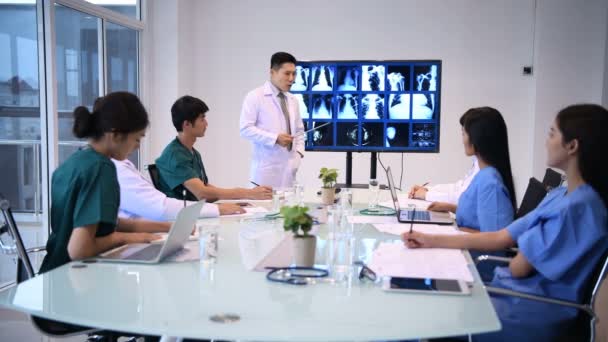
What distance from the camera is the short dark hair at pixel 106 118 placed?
187 cm

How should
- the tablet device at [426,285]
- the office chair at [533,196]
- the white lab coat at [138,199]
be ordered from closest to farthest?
the tablet device at [426,285]
the white lab coat at [138,199]
the office chair at [533,196]

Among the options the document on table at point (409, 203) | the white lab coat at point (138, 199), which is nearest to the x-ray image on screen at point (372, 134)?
the document on table at point (409, 203)

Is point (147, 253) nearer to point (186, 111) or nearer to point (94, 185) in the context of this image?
point (94, 185)

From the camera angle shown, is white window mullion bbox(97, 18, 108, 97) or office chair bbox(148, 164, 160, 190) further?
white window mullion bbox(97, 18, 108, 97)

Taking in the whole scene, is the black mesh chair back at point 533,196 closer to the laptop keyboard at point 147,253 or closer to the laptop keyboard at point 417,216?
the laptop keyboard at point 417,216

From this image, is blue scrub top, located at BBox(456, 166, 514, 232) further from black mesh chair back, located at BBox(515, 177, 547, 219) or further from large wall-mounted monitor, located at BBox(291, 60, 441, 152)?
large wall-mounted monitor, located at BBox(291, 60, 441, 152)

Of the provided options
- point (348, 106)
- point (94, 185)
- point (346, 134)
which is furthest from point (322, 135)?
point (94, 185)

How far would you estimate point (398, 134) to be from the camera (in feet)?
14.1

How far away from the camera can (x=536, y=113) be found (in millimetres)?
5234

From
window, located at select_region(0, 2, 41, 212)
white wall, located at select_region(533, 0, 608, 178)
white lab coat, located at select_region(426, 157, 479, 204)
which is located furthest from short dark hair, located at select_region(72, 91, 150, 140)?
white wall, located at select_region(533, 0, 608, 178)

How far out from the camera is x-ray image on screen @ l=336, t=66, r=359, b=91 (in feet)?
14.0

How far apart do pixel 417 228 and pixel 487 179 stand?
0.34 meters

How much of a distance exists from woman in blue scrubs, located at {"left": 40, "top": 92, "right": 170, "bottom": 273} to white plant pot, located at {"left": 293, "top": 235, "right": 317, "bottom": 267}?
64 centimetres

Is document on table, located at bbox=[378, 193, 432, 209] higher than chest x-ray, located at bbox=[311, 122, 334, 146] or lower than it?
lower
